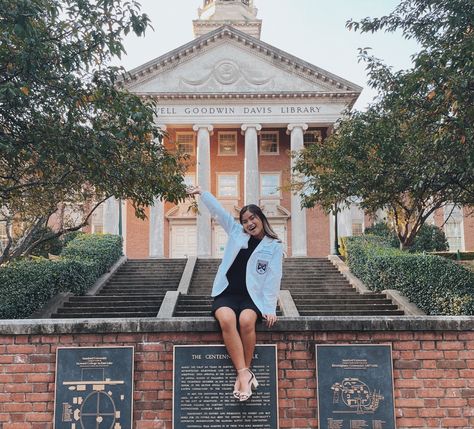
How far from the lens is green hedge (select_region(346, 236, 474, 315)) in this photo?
13.2m

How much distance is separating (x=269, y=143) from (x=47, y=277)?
2478 cm

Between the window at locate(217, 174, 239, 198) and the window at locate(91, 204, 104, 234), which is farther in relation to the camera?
the window at locate(91, 204, 104, 234)

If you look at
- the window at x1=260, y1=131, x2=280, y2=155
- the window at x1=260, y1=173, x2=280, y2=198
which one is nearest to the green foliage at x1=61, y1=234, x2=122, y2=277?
the window at x1=260, y1=173, x2=280, y2=198

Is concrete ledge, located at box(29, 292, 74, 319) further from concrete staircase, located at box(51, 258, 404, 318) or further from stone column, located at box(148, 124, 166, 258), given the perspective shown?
stone column, located at box(148, 124, 166, 258)

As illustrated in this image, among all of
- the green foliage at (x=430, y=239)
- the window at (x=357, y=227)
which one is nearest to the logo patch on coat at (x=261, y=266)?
the green foliage at (x=430, y=239)

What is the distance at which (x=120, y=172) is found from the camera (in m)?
11.1

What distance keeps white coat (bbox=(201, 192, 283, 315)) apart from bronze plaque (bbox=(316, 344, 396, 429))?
791 millimetres

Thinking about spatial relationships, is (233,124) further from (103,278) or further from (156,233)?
(103,278)

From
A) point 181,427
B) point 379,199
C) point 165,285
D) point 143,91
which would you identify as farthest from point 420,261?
point 143,91

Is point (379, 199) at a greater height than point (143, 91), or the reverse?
point (143, 91)

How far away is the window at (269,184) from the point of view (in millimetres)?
36344

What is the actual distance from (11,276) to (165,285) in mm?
6276

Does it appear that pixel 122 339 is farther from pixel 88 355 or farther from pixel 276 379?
pixel 276 379

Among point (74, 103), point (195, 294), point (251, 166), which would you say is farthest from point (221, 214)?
point (251, 166)
